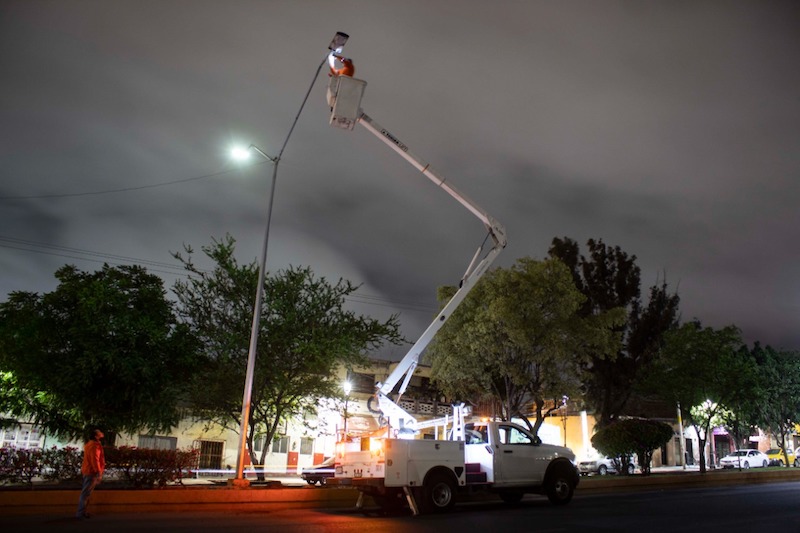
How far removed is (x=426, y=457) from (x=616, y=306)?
26.0 m

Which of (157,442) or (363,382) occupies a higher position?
(363,382)

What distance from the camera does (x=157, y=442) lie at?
94.6 ft

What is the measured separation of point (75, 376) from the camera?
2058 cm

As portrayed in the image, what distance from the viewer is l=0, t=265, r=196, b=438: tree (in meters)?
20.9

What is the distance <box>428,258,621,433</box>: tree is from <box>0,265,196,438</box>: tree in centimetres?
1288

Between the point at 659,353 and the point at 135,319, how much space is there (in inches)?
1111

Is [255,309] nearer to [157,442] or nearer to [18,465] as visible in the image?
[18,465]

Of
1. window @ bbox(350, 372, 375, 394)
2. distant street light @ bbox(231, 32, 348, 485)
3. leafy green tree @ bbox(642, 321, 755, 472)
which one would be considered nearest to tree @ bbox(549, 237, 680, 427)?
leafy green tree @ bbox(642, 321, 755, 472)

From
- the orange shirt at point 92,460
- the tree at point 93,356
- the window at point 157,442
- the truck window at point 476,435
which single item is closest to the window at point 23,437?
the window at point 157,442

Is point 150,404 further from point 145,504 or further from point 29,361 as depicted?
point 145,504

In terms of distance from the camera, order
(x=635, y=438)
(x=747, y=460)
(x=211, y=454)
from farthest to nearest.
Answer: (x=747, y=460) → (x=211, y=454) → (x=635, y=438)

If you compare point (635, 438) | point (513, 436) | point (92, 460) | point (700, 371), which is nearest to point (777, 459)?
point (700, 371)

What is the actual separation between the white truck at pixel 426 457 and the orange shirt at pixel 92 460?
213 inches

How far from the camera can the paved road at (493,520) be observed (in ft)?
33.9
